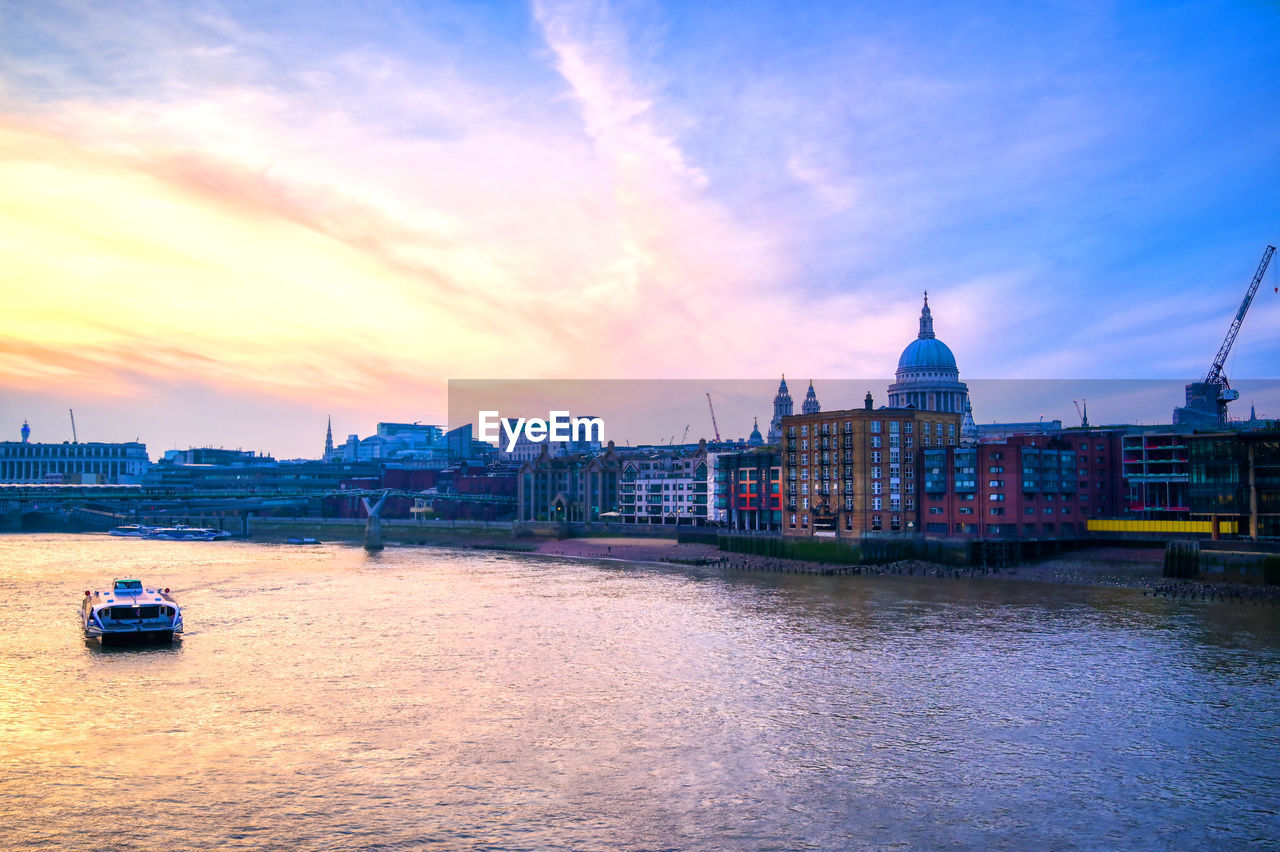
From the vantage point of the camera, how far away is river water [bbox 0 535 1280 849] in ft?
92.8

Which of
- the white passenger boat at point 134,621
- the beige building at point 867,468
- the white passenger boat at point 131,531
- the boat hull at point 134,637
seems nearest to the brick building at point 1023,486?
the beige building at point 867,468

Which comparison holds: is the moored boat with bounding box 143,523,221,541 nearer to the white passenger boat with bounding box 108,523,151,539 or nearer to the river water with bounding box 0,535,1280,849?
the white passenger boat with bounding box 108,523,151,539

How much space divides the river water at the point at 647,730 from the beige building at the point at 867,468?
52109mm

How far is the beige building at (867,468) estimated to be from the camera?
409ft

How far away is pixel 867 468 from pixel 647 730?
9381 cm

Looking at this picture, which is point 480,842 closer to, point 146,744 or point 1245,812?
point 146,744

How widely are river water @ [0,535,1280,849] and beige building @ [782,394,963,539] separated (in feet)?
171

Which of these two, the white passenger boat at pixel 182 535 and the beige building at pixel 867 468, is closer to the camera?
the beige building at pixel 867 468

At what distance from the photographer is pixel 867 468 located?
126 meters

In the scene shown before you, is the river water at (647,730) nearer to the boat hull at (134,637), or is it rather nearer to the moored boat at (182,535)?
the boat hull at (134,637)

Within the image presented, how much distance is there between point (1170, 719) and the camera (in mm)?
40344

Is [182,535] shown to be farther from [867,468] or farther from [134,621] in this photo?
[134,621]

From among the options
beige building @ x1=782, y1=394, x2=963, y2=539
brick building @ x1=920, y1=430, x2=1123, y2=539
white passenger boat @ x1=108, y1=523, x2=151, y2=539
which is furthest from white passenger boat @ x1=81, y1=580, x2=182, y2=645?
white passenger boat @ x1=108, y1=523, x2=151, y2=539

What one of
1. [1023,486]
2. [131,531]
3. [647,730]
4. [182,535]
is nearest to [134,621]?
[647,730]
